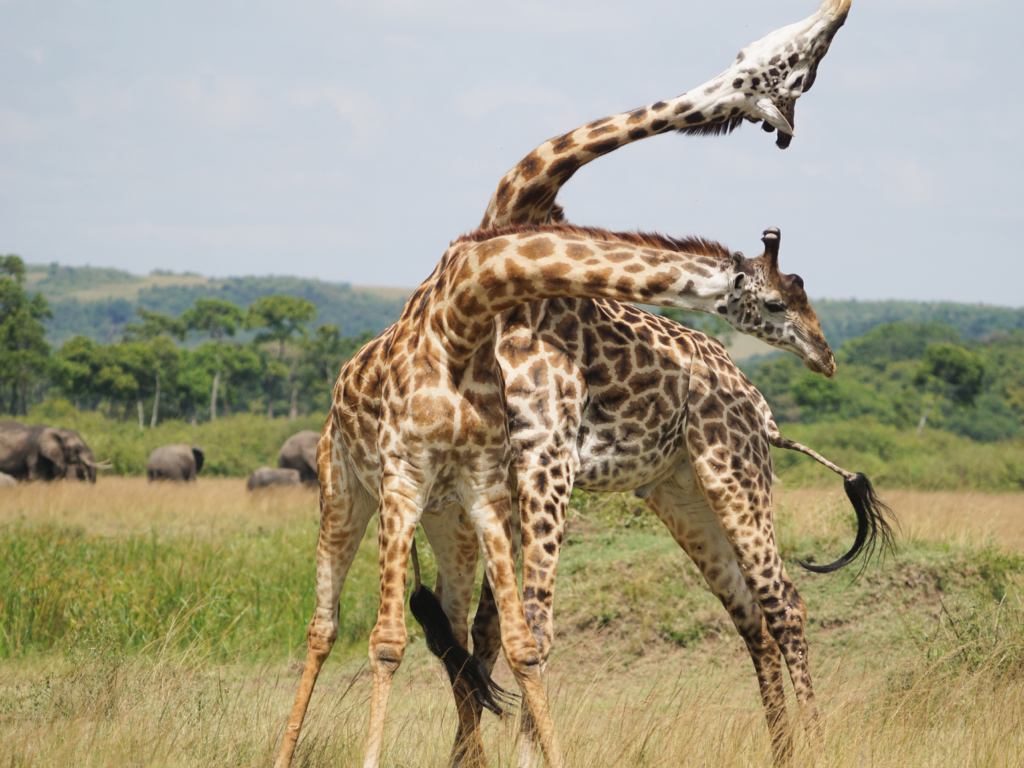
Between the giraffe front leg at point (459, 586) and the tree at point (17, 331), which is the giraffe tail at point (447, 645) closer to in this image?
the giraffe front leg at point (459, 586)

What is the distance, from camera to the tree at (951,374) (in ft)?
168

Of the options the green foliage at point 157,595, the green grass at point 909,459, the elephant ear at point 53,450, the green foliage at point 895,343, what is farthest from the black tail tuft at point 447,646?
the green foliage at point 895,343

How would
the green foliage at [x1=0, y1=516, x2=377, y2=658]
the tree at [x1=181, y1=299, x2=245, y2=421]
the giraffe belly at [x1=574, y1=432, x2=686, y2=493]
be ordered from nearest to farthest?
the giraffe belly at [x1=574, y1=432, x2=686, y2=493]
the green foliage at [x1=0, y1=516, x2=377, y2=658]
the tree at [x1=181, y1=299, x2=245, y2=421]

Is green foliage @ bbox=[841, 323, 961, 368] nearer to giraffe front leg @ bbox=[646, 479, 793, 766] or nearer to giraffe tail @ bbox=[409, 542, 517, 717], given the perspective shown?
giraffe front leg @ bbox=[646, 479, 793, 766]

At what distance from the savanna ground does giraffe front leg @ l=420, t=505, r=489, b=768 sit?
0.22 meters

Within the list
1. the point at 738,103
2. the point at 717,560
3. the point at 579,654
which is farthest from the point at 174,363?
the point at 738,103

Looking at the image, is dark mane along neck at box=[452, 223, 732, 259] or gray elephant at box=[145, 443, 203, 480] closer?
dark mane along neck at box=[452, 223, 732, 259]

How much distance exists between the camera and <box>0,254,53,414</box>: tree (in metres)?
55.6

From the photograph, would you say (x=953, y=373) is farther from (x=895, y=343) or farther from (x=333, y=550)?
(x=333, y=550)

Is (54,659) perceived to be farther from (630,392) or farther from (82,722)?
(630,392)

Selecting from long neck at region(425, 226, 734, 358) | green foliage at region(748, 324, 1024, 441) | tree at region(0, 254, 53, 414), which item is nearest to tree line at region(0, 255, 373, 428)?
tree at region(0, 254, 53, 414)

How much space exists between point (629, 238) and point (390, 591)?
167cm

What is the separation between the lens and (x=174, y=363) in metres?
68.2

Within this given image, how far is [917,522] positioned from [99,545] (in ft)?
29.9
